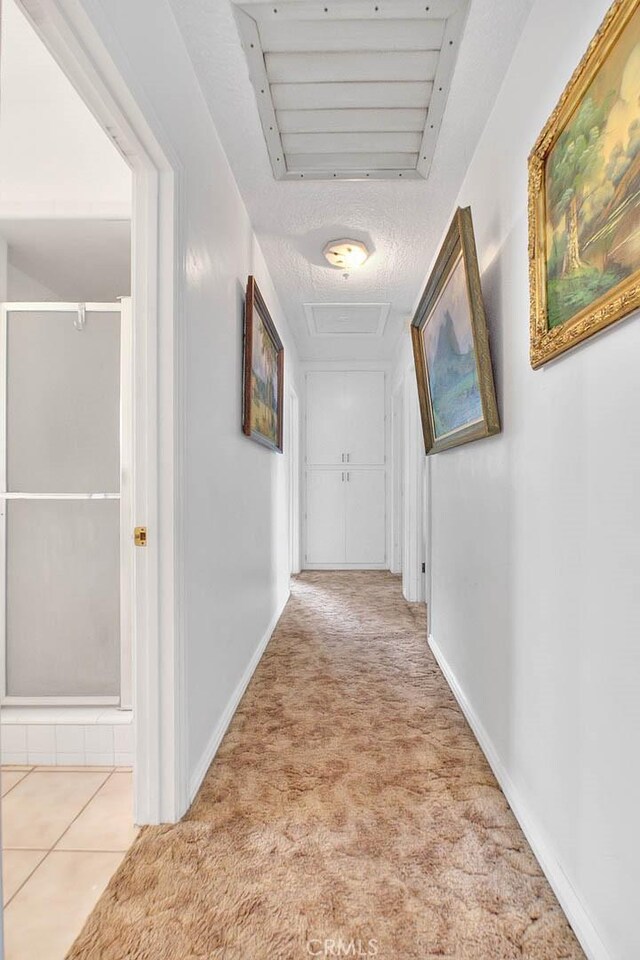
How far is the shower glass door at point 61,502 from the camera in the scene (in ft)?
6.17

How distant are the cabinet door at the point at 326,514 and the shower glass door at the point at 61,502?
3623mm

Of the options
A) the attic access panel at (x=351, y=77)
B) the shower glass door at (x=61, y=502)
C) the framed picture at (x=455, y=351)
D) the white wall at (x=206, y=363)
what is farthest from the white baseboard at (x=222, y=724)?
the attic access panel at (x=351, y=77)

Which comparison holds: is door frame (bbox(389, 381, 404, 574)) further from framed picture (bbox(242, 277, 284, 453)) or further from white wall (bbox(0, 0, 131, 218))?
white wall (bbox(0, 0, 131, 218))

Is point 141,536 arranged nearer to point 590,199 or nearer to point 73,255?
point 590,199

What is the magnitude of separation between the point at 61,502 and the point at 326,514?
12.2 feet

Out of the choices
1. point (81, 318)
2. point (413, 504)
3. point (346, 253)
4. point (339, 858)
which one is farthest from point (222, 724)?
point (413, 504)

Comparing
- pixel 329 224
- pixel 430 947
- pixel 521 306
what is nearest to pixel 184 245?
pixel 521 306

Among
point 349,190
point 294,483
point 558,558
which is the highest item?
point 349,190

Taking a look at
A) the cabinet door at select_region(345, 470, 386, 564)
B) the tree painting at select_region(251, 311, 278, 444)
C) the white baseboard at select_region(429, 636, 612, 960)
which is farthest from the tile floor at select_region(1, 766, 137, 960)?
the cabinet door at select_region(345, 470, 386, 564)

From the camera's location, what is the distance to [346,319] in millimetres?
4027

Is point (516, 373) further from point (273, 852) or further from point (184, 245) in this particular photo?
point (273, 852)

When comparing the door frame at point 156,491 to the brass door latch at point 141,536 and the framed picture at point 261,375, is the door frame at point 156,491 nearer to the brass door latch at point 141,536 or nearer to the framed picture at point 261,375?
the brass door latch at point 141,536

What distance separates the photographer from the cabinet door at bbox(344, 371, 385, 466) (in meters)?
5.46

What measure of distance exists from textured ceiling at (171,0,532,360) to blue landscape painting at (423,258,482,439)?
1.80ft
